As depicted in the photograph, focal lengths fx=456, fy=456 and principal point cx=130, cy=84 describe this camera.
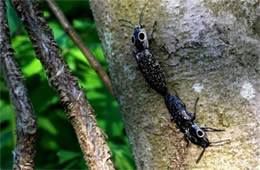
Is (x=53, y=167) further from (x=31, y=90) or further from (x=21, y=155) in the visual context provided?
(x=21, y=155)

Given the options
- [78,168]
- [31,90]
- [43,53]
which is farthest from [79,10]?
[43,53]

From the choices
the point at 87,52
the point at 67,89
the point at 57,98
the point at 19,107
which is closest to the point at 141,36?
the point at 67,89

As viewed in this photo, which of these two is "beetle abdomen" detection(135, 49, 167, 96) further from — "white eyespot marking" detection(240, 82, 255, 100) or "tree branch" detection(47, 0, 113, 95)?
"tree branch" detection(47, 0, 113, 95)

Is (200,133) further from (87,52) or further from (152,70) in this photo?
(87,52)

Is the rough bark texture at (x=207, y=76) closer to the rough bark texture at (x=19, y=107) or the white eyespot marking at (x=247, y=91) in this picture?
the white eyespot marking at (x=247, y=91)

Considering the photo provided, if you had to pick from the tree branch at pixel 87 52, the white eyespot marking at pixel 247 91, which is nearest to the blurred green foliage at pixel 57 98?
the tree branch at pixel 87 52

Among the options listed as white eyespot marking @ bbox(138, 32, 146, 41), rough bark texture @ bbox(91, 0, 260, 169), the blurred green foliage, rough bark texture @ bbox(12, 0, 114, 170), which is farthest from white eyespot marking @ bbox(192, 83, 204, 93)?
the blurred green foliage

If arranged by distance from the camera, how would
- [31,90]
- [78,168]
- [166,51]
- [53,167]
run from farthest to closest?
[53,167] → [31,90] → [78,168] → [166,51]
